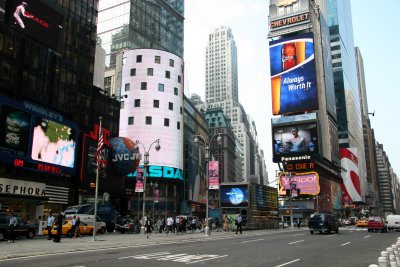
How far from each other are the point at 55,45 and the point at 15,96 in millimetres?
9261

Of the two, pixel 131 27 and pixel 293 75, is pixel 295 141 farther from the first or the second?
pixel 131 27

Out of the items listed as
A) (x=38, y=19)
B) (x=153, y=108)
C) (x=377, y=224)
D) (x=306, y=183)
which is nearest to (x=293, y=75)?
(x=306, y=183)

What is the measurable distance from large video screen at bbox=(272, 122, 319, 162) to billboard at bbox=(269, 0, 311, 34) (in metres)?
37.8

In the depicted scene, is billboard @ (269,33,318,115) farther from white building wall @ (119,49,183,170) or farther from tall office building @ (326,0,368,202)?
tall office building @ (326,0,368,202)

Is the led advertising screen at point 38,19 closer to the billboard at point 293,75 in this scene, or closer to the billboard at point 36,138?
the billboard at point 36,138

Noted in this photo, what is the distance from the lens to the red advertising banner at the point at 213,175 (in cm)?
3547

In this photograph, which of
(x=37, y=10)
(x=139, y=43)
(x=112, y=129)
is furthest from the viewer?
(x=139, y=43)

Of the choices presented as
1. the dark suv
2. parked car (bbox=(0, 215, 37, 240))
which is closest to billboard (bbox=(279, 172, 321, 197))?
the dark suv

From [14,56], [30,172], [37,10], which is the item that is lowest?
[30,172]

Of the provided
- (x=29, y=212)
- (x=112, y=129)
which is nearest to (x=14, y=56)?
(x=29, y=212)

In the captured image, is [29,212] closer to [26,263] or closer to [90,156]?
[90,156]

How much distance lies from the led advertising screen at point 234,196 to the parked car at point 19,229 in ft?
87.0

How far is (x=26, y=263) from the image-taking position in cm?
1355

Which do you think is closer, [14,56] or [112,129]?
[14,56]
